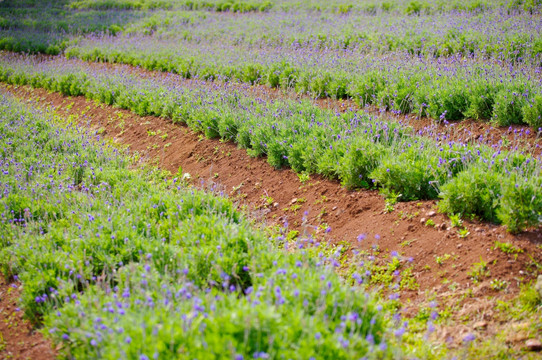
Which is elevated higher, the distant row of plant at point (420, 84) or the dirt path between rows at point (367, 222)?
the distant row of plant at point (420, 84)

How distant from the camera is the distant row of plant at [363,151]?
4.49 metres

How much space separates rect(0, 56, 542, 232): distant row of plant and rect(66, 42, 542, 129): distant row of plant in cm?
102

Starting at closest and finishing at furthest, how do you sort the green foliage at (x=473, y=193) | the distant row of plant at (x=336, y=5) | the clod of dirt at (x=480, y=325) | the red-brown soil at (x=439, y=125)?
1. the clod of dirt at (x=480, y=325)
2. the green foliage at (x=473, y=193)
3. the red-brown soil at (x=439, y=125)
4. the distant row of plant at (x=336, y=5)

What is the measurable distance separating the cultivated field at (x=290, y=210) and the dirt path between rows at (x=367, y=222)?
0.08 ft

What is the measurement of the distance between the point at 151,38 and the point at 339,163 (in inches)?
630

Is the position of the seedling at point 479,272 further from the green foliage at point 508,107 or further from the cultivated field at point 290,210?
the green foliage at point 508,107

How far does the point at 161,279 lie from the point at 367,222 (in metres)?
2.51

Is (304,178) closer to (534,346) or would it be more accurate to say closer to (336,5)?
(534,346)

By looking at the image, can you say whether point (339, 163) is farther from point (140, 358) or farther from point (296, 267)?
point (140, 358)

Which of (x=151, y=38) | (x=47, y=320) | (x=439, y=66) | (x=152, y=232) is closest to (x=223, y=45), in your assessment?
(x=151, y=38)

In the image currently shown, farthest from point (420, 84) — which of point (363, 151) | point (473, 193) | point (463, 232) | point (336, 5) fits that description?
point (336, 5)

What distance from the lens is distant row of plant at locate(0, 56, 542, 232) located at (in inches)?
177

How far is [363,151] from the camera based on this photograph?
576 cm

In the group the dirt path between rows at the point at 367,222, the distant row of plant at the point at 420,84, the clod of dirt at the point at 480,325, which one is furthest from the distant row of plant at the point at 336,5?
the clod of dirt at the point at 480,325
